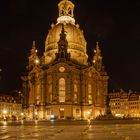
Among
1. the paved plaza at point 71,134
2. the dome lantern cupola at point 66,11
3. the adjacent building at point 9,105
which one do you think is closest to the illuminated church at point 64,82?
the dome lantern cupola at point 66,11

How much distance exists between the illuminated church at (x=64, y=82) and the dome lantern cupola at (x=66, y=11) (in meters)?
1.47

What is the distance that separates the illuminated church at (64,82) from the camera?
11600 cm

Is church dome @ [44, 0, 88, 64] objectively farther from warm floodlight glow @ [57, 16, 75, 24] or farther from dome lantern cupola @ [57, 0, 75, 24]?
dome lantern cupola @ [57, 0, 75, 24]

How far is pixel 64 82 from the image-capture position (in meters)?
117

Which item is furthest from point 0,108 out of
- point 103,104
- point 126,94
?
point 126,94

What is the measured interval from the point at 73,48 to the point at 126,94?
7687cm

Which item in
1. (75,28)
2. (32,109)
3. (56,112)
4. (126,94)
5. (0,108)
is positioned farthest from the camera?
(126,94)

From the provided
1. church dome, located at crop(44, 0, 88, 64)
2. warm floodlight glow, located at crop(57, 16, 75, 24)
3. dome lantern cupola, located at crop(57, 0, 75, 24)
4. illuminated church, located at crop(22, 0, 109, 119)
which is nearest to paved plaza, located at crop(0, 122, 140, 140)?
illuminated church, located at crop(22, 0, 109, 119)

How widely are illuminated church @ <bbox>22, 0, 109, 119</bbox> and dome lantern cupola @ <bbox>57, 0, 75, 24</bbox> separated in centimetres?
147

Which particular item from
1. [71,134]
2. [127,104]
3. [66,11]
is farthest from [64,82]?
[71,134]

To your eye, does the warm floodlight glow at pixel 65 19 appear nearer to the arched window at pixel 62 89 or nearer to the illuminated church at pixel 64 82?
the illuminated church at pixel 64 82

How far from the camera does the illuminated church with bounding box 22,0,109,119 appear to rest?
381 feet

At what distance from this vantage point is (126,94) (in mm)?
199375

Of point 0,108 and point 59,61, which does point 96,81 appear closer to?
point 59,61
